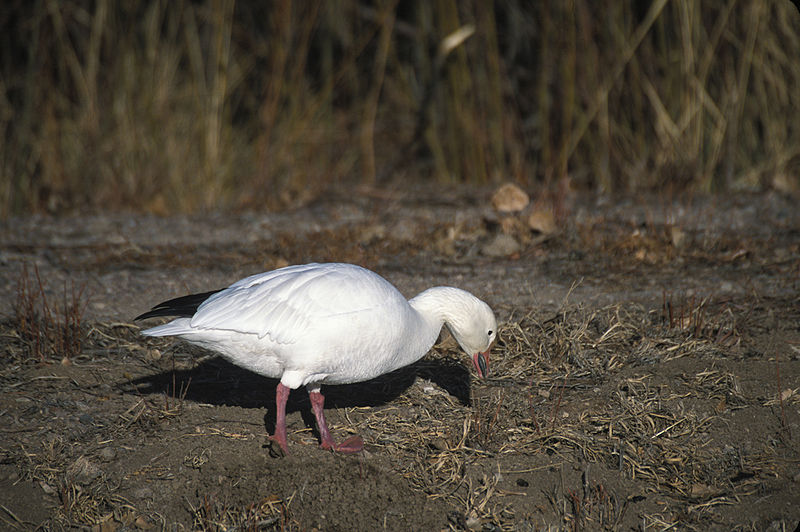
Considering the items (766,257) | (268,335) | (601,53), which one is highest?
(601,53)

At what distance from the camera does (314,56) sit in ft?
35.7

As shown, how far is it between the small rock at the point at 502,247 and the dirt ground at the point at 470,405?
1cm

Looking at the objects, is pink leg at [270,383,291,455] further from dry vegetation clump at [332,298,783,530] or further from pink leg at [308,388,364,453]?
dry vegetation clump at [332,298,783,530]

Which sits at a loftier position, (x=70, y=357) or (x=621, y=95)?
(x=621, y=95)

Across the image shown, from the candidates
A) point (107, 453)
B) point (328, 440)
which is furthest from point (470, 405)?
point (107, 453)

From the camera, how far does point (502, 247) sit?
18.7ft

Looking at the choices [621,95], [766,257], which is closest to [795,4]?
[621,95]

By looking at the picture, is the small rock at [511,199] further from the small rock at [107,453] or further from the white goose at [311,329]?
the small rock at [107,453]

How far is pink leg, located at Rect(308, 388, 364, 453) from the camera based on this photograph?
3238 mm

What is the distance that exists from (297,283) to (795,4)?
5.70m

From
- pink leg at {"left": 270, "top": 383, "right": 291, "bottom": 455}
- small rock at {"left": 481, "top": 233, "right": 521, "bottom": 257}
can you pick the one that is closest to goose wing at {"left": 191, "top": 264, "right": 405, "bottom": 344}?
pink leg at {"left": 270, "top": 383, "right": 291, "bottom": 455}

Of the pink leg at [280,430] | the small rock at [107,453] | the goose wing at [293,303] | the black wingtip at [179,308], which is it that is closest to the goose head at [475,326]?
the goose wing at [293,303]

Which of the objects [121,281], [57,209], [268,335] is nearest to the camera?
[268,335]

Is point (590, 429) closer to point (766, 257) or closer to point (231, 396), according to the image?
point (231, 396)
